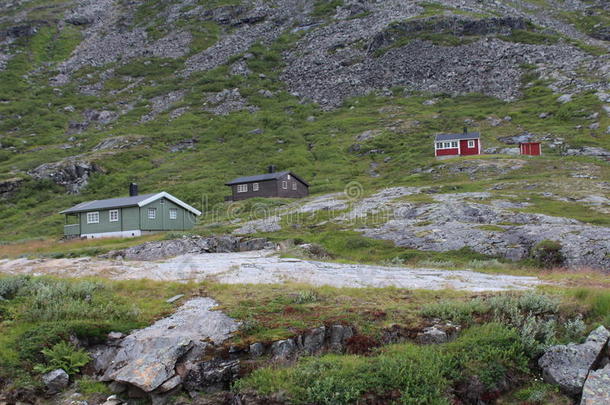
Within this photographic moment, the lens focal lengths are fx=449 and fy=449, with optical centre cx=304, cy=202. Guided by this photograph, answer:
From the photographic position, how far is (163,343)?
12.6 m

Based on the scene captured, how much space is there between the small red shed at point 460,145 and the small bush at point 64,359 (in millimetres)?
69022

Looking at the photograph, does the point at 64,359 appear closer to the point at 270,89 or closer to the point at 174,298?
the point at 174,298

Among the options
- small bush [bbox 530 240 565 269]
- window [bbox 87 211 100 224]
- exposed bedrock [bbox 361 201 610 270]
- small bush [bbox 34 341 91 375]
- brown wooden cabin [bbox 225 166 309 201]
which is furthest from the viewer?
brown wooden cabin [bbox 225 166 309 201]

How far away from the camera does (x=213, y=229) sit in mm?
47344

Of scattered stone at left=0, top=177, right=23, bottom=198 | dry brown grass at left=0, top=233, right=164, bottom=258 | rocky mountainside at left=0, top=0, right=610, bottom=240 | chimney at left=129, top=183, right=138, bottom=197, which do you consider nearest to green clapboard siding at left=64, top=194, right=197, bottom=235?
dry brown grass at left=0, top=233, right=164, bottom=258

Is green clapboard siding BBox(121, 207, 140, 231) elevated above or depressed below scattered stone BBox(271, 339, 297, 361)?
above

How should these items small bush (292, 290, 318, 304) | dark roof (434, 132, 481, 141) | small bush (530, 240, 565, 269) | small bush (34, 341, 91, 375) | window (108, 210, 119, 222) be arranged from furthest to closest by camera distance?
1. dark roof (434, 132, 481, 141)
2. window (108, 210, 119, 222)
3. small bush (530, 240, 565, 269)
4. small bush (292, 290, 318, 304)
5. small bush (34, 341, 91, 375)

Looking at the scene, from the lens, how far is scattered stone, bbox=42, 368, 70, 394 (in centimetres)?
1130

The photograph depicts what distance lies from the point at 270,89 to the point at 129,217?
268ft

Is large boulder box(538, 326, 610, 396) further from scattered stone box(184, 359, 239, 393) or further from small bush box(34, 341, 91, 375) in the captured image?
small bush box(34, 341, 91, 375)

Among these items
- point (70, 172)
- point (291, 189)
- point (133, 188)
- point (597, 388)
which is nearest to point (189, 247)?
point (133, 188)

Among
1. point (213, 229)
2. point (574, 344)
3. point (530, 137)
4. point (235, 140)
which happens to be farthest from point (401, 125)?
point (574, 344)

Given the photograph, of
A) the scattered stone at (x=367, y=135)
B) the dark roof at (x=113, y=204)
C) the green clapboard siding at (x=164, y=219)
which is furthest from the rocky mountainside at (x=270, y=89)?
the green clapboard siding at (x=164, y=219)

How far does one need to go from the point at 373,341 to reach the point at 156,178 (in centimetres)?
7223
